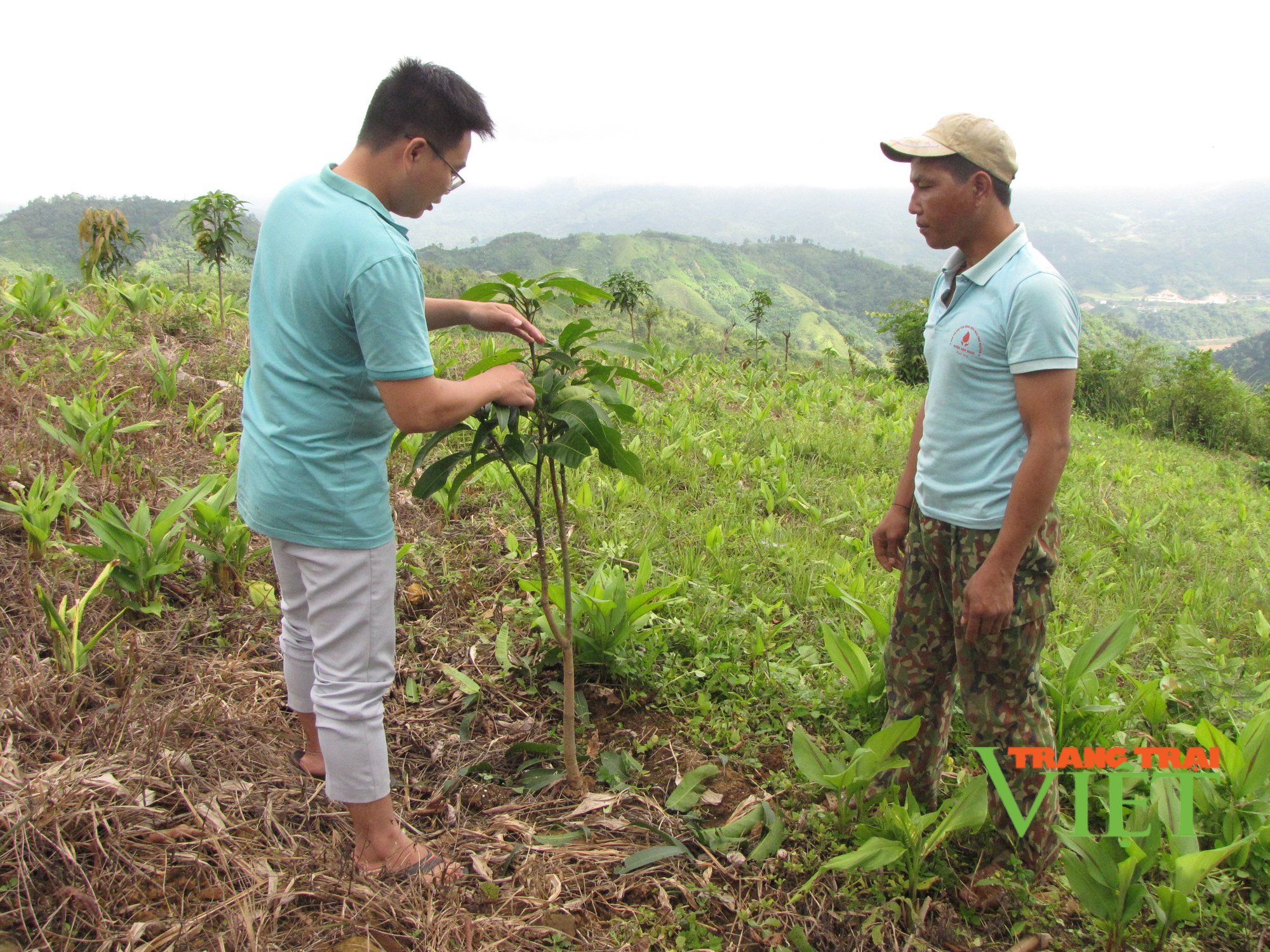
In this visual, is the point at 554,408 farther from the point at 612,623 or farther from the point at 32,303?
the point at 32,303

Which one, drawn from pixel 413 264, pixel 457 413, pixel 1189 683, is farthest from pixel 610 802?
pixel 1189 683

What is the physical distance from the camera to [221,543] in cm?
323

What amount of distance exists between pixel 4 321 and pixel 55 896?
574 centimetres

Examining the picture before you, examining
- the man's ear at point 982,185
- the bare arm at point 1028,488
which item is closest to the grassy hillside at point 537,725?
the bare arm at point 1028,488

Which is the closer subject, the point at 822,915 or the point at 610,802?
the point at 822,915

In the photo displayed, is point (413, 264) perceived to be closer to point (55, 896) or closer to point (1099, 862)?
point (55, 896)

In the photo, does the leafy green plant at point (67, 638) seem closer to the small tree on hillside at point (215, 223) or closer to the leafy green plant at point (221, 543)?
the leafy green plant at point (221, 543)

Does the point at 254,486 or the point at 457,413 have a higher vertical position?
the point at 457,413

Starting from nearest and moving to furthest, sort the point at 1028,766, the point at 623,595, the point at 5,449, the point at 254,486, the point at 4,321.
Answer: the point at 254,486
the point at 1028,766
the point at 623,595
the point at 5,449
the point at 4,321

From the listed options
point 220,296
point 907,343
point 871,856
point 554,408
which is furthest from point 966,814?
point 907,343

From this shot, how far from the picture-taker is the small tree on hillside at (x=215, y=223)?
8023 millimetres

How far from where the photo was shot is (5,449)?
13.1 ft

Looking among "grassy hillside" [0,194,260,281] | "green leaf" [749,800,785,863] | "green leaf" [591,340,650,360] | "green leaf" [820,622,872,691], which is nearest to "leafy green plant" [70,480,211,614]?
"green leaf" [591,340,650,360]

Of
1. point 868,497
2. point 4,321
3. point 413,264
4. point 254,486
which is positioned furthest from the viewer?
point 4,321
